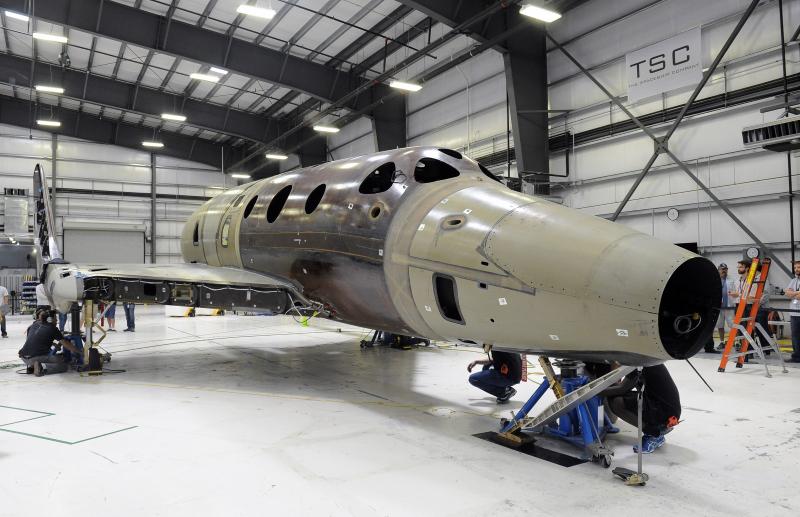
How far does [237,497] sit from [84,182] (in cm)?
3994

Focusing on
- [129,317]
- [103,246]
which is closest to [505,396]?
[129,317]

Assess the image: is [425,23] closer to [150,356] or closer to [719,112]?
[719,112]

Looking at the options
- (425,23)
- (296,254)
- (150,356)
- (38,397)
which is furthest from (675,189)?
(38,397)

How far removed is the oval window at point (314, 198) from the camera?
930 centimetres

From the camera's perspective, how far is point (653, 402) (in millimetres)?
5941

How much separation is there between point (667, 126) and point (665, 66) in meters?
1.86

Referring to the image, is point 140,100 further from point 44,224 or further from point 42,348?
point 42,348

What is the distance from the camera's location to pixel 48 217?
547 inches

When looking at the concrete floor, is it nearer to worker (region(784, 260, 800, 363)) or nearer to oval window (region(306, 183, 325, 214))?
worker (region(784, 260, 800, 363))

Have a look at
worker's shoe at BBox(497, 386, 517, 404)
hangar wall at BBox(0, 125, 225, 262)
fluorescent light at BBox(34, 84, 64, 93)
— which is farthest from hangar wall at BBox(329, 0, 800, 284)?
hangar wall at BBox(0, 125, 225, 262)

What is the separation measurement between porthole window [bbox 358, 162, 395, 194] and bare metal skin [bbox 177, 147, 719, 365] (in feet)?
0.06

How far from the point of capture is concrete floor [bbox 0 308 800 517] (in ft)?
15.2

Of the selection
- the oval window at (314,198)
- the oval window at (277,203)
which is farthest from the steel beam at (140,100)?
the oval window at (314,198)

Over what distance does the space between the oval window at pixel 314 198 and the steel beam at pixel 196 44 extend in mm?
16888
